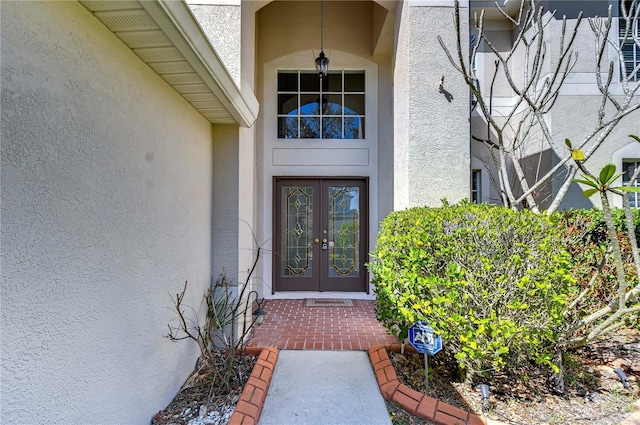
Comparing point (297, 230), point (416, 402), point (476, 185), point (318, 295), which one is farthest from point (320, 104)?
point (416, 402)

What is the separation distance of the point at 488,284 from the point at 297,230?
4685mm

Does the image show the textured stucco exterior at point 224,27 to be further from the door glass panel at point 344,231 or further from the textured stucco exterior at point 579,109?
the textured stucco exterior at point 579,109

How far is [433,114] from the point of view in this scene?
15.3 ft

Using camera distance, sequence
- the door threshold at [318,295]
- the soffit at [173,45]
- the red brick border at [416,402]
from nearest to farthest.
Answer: the soffit at [173,45]
the red brick border at [416,402]
the door threshold at [318,295]

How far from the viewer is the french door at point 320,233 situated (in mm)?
7062

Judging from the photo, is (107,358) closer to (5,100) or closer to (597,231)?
(5,100)

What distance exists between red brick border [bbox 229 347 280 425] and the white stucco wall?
2.70 feet

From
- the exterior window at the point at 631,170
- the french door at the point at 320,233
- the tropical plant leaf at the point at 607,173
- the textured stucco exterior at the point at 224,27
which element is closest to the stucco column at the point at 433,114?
the tropical plant leaf at the point at 607,173

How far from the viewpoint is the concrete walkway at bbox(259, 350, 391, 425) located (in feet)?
9.50

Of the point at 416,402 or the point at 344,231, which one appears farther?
the point at 344,231

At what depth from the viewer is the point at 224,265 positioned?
172 inches

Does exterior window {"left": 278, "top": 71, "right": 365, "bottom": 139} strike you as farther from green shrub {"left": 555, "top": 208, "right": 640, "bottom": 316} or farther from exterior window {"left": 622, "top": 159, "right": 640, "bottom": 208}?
exterior window {"left": 622, "top": 159, "right": 640, "bottom": 208}

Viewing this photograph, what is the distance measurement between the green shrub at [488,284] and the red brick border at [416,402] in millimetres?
450

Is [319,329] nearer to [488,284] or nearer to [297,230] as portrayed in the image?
[297,230]
